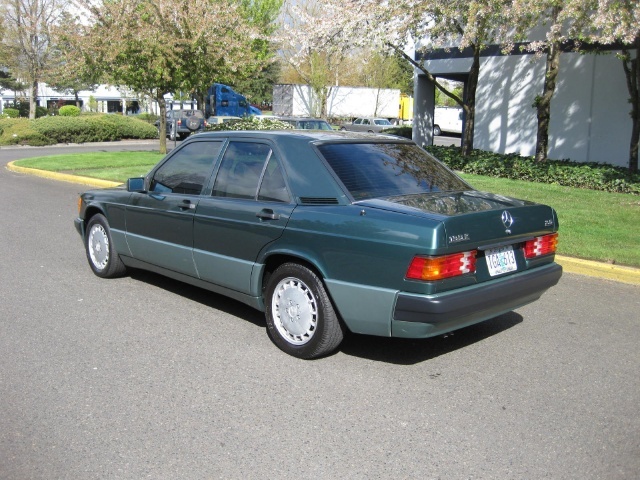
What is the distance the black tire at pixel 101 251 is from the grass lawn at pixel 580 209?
16.9 feet

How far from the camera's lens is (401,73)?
59.8 metres

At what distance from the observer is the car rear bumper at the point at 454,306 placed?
171 inches

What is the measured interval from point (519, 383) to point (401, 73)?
57.6 m

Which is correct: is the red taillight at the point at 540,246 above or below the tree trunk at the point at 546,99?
below

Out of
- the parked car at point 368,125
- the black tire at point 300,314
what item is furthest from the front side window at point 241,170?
the parked car at point 368,125

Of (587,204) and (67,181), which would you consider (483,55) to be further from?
(67,181)

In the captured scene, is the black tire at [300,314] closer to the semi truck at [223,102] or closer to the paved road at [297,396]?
the paved road at [297,396]

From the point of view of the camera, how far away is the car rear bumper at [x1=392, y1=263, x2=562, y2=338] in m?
4.35

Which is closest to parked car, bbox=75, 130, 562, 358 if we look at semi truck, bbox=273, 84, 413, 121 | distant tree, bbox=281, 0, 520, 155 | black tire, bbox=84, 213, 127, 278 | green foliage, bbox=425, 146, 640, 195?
black tire, bbox=84, 213, 127, 278

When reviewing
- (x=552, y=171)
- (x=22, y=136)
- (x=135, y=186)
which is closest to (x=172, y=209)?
(x=135, y=186)

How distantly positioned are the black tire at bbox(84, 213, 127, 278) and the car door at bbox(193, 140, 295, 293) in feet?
5.44

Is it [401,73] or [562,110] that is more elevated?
[401,73]

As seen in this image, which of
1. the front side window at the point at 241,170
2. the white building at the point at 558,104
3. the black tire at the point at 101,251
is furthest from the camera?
the white building at the point at 558,104

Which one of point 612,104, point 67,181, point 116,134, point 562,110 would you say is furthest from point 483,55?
point 116,134
